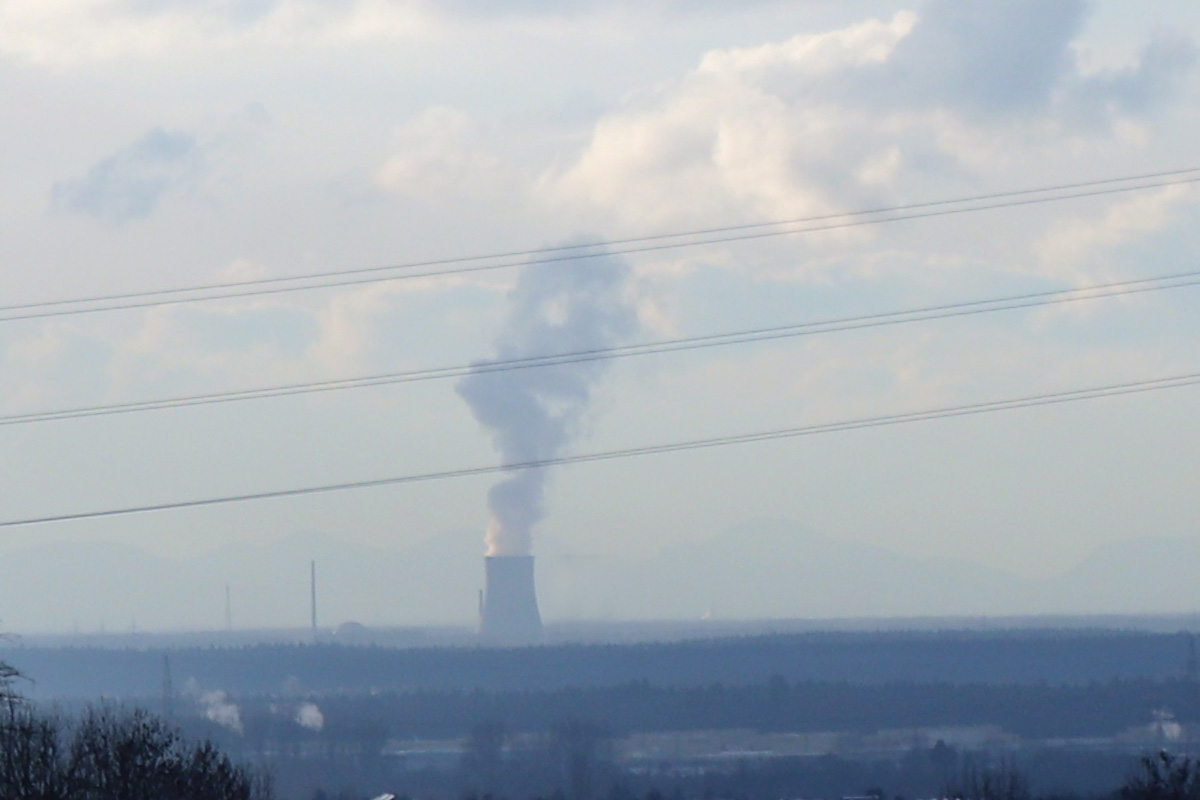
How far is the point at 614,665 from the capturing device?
115 meters

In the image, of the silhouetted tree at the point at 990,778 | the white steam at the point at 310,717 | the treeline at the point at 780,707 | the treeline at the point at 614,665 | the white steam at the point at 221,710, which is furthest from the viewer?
the treeline at the point at 614,665

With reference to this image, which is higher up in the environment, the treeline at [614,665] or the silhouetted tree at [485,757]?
the treeline at [614,665]

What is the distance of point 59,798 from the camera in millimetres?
21297

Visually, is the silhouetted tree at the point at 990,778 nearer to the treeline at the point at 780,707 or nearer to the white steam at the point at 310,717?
the treeline at the point at 780,707

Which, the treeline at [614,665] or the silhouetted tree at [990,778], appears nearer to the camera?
the silhouetted tree at [990,778]

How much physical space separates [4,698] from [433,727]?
73402mm

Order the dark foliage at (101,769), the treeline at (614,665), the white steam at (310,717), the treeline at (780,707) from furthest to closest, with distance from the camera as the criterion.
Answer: the treeline at (614,665) → the treeline at (780,707) → the white steam at (310,717) → the dark foliage at (101,769)

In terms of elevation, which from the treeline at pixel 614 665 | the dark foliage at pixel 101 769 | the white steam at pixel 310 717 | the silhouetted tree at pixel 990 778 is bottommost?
the silhouetted tree at pixel 990 778

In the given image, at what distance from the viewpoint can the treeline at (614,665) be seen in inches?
4188

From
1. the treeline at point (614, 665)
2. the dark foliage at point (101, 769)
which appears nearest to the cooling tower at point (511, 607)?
the treeline at point (614, 665)

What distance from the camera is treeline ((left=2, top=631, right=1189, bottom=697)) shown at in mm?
106375

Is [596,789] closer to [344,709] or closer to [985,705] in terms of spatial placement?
[344,709]

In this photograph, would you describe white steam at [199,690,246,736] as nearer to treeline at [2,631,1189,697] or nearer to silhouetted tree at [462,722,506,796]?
treeline at [2,631,1189,697]

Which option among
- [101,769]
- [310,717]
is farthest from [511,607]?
[101,769]
